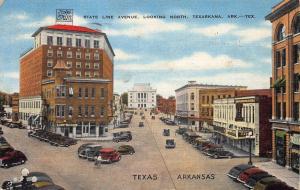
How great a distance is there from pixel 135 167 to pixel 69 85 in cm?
408

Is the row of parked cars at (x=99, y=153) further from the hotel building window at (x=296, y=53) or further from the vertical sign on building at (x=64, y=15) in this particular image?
the hotel building window at (x=296, y=53)

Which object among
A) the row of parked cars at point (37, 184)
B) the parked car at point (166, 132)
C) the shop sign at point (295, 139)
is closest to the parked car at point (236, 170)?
the shop sign at point (295, 139)

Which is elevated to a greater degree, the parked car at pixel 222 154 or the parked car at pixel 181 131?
the parked car at pixel 181 131

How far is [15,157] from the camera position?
1370cm

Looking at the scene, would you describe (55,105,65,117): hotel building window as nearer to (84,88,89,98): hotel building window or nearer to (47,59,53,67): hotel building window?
(84,88,89,98): hotel building window

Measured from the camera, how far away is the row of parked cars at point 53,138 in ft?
47.3

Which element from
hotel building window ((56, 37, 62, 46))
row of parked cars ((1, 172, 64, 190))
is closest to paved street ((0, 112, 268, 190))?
row of parked cars ((1, 172, 64, 190))

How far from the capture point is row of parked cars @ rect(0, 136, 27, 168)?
13562 millimetres

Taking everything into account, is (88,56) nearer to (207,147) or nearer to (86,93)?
(86,93)

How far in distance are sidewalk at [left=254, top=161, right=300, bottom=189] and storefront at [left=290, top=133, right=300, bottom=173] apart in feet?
0.86

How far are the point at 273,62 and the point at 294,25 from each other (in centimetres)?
150

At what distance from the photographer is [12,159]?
13.6m

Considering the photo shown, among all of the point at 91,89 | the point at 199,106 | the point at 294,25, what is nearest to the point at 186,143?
the point at 199,106

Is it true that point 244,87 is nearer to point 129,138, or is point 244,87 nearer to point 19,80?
point 129,138
